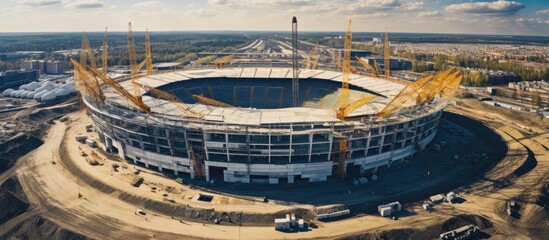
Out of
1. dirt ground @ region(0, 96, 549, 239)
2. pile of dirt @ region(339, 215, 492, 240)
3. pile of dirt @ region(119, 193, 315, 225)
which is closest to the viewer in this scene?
pile of dirt @ region(339, 215, 492, 240)

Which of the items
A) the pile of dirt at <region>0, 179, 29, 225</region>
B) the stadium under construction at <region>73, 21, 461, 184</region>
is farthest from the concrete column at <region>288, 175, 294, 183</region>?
the pile of dirt at <region>0, 179, 29, 225</region>

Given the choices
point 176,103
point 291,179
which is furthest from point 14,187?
point 291,179

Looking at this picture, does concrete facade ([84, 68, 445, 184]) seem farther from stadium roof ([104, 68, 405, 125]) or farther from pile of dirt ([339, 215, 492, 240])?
pile of dirt ([339, 215, 492, 240])

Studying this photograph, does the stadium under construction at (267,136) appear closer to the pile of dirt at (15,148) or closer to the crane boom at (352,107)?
the crane boom at (352,107)

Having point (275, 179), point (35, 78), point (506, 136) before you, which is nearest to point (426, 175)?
point (275, 179)

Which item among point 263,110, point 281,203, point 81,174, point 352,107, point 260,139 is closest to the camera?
point 281,203

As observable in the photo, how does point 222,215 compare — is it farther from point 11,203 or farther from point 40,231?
point 11,203
